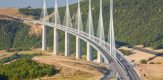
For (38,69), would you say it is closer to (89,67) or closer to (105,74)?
(89,67)

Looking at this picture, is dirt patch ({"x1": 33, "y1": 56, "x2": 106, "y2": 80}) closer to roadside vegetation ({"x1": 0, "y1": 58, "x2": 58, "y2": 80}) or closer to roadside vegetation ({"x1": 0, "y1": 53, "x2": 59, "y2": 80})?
roadside vegetation ({"x1": 0, "y1": 53, "x2": 59, "y2": 80})

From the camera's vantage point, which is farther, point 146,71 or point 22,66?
point 22,66

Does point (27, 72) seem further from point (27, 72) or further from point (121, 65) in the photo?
point (121, 65)

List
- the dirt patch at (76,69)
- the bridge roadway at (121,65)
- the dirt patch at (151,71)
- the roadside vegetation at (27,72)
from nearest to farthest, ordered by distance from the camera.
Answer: the bridge roadway at (121,65) < the dirt patch at (151,71) < the dirt patch at (76,69) < the roadside vegetation at (27,72)

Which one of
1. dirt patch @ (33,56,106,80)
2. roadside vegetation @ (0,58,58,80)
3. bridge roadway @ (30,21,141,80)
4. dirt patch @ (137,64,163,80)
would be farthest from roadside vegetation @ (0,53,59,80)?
dirt patch @ (137,64,163,80)

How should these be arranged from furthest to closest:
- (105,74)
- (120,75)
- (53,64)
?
(53,64) → (105,74) → (120,75)

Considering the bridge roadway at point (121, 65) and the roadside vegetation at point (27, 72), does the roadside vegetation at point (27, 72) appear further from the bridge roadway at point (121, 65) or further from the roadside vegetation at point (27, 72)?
the bridge roadway at point (121, 65)

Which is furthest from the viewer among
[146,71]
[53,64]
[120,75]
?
[53,64]

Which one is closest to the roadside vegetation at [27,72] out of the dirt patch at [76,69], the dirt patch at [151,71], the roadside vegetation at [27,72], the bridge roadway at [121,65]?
the roadside vegetation at [27,72]

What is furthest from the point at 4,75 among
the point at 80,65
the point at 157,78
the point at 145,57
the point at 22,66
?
the point at 145,57


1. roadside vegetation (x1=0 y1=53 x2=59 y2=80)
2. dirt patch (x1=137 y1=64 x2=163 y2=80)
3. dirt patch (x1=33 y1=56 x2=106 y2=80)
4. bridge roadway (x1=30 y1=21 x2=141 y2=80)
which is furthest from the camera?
roadside vegetation (x1=0 y1=53 x2=59 y2=80)

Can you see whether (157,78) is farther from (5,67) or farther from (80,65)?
(5,67)
